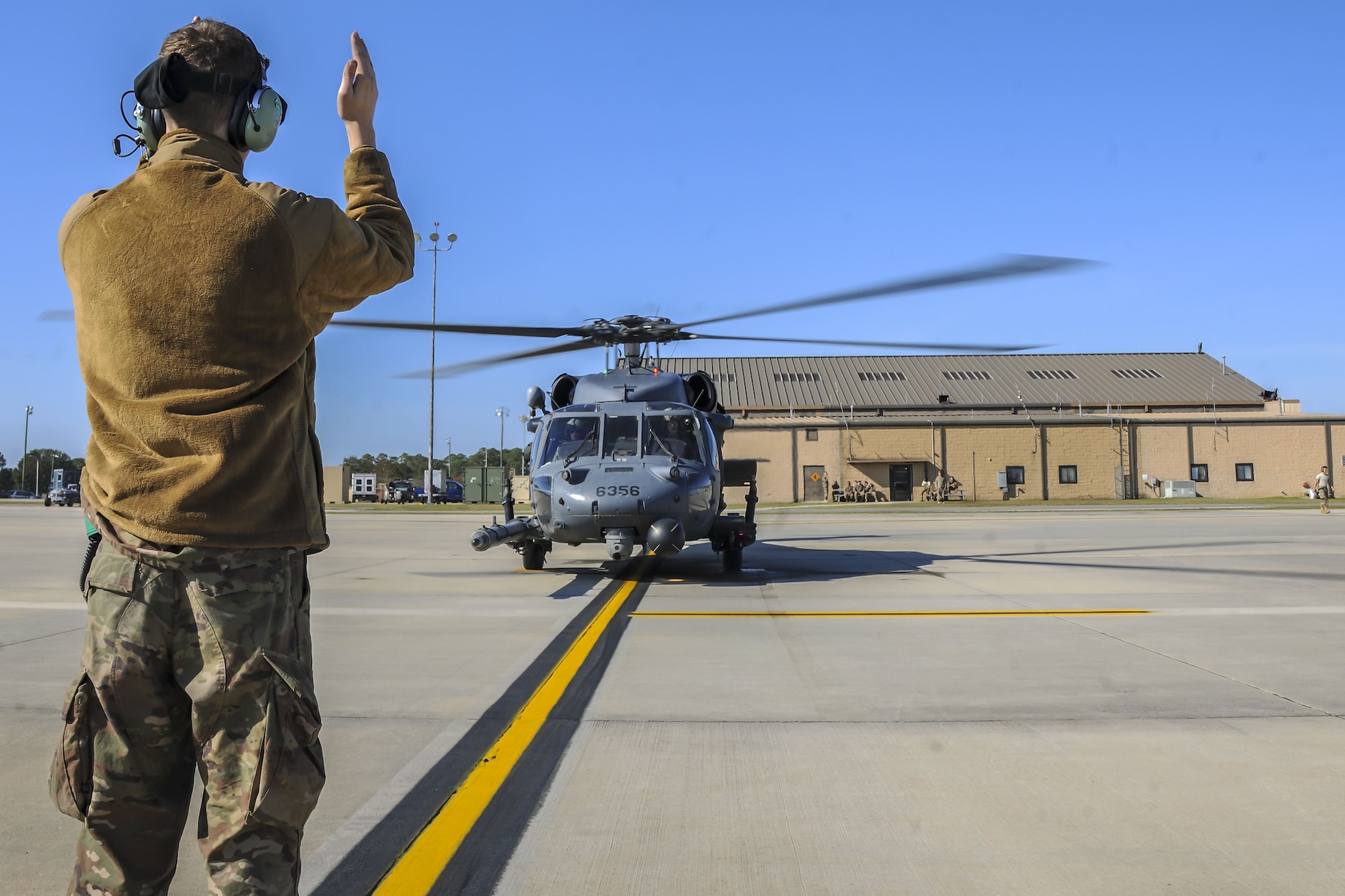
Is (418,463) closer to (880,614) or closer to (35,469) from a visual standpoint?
(35,469)

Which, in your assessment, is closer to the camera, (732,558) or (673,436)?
(673,436)

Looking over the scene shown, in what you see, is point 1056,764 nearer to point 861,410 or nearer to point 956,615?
point 956,615

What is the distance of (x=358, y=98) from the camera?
2.13 metres

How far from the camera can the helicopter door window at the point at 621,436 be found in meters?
12.1

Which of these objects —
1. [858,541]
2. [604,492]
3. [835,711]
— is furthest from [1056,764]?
[858,541]

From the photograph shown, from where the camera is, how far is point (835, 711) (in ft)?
16.7

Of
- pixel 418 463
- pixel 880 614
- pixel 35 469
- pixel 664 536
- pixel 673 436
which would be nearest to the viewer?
pixel 880 614

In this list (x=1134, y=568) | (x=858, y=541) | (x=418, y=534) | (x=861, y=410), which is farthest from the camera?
(x=861, y=410)

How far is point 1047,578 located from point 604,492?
5.49 meters

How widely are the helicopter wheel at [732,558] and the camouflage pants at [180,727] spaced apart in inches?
445

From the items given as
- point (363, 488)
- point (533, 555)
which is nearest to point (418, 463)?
point (363, 488)

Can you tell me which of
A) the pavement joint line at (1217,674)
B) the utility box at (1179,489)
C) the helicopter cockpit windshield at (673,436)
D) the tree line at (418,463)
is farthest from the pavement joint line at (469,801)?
the tree line at (418,463)

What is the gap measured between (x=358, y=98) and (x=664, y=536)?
8.99m

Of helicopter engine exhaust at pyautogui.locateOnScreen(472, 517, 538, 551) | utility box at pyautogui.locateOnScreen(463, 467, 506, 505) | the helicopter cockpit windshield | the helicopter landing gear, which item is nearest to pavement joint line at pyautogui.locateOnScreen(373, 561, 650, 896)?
helicopter engine exhaust at pyautogui.locateOnScreen(472, 517, 538, 551)
